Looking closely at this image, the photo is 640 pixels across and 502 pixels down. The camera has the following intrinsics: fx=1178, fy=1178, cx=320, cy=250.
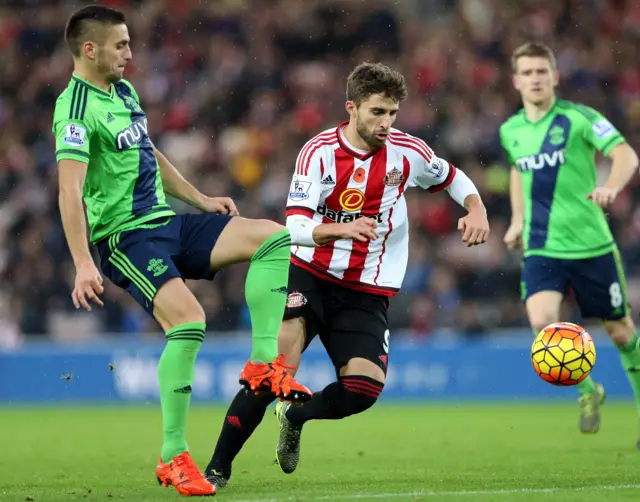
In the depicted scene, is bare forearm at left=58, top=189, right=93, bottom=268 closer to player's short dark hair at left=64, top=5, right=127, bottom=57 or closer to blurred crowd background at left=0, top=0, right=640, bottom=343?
player's short dark hair at left=64, top=5, right=127, bottom=57

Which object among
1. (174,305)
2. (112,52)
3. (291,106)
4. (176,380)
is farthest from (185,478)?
(291,106)

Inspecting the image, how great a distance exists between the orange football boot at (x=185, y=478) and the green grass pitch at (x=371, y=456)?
99mm

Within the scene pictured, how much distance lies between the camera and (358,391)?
6.31m

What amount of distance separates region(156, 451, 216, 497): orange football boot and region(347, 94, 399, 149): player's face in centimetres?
195

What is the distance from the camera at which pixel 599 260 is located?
8570 mm

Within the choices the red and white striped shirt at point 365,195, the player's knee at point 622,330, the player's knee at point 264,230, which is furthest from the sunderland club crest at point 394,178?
the player's knee at point 622,330

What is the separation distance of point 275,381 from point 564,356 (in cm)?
235

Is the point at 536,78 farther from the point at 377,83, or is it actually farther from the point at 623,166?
the point at 377,83

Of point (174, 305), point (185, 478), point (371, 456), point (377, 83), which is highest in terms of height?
point (377, 83)

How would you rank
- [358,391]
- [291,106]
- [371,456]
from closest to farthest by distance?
1. [358,391]
2. [371,456]
3. [291,106]

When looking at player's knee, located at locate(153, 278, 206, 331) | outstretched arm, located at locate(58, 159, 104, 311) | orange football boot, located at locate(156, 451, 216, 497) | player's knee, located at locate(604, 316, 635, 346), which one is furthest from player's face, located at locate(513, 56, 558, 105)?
orange football boot, located at locate(156, 451, 216, 497)

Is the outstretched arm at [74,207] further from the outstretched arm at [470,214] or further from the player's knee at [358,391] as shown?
the outstretched arm at [470,214]

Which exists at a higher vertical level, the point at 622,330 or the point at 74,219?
the point at 74,219

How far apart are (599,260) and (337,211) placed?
285 cm
